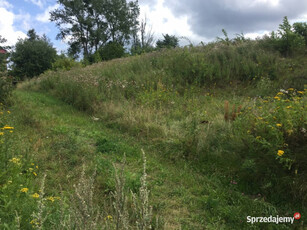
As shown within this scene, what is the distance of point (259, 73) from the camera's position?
27.2 ft

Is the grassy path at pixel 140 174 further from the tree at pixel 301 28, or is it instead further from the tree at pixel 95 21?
the tree at pixel 95 21

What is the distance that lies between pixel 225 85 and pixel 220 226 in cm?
645

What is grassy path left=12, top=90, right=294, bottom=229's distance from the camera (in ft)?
9.62

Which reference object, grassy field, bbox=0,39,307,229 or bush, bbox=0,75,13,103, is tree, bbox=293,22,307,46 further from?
bush, bbox=0,75,13,103

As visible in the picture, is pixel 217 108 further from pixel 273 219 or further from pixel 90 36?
pixel 90 36

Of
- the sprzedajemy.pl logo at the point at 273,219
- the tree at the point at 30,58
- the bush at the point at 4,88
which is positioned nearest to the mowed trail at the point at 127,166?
the sprzedajemy.pl logo at the point at 273,219

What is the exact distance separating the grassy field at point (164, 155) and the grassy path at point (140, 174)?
2 cm

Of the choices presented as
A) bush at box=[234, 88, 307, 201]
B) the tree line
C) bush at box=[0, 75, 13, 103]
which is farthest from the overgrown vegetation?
the tree line

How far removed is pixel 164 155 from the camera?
15.4 feet

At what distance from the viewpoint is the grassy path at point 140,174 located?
Answer: 9.62 feet

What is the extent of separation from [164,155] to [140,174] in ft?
3.49

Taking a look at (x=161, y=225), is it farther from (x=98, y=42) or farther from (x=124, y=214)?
(x=98, y=42)

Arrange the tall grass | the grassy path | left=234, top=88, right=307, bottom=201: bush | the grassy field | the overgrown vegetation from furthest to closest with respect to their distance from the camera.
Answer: the tall grass, left=234, top=88, right=307, bottom=201: bush, the grassy path, the overgrown vegetation, the grassy field

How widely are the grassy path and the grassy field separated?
17 millimetres
